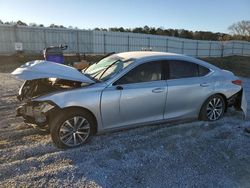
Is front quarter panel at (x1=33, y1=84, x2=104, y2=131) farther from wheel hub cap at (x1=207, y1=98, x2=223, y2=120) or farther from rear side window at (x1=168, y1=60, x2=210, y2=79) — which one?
wheel hub cap at (x1=207, y1=98, x2=223, y2=120)

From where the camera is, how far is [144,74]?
218 inches

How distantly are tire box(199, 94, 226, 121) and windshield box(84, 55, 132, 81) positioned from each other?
1.93 meters

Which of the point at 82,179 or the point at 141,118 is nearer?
the point at 82,179

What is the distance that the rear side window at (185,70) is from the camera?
5.83m

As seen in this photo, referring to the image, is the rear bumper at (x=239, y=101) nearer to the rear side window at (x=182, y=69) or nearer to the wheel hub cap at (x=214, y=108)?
the wheel hub cap at (x=214, y=108)

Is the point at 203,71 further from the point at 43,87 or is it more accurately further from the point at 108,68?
the point at 43,87

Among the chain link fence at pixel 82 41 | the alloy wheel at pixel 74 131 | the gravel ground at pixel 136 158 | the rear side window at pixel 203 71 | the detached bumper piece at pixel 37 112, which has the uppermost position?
the chain link fence at pixel 82 41

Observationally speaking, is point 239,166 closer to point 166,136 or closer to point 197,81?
point 166,136

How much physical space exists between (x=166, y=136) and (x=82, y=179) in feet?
6.73

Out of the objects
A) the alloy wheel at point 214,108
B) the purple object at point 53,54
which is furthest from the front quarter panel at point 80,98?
the purple object at point 53,54

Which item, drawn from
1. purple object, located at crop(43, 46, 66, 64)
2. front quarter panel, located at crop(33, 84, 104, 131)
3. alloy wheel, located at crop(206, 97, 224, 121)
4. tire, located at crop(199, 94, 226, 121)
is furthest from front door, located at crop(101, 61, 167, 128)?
purple object, located at crop(43, 46, 66, 64)

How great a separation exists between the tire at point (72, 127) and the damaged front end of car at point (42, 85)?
181 mm

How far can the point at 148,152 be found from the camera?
4.84 meters

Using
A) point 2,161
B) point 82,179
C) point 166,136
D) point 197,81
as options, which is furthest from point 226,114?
point 2,161
